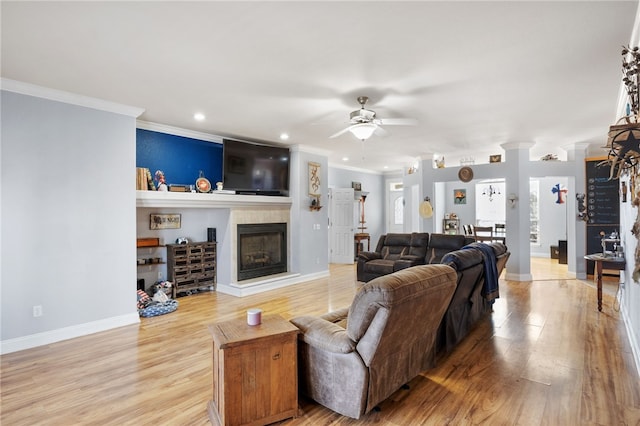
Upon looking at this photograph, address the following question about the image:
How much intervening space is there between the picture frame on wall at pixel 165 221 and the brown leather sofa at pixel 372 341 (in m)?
3.78

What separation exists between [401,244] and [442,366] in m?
3.89

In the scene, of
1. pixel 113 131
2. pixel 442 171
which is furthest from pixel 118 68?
pixel 442 171

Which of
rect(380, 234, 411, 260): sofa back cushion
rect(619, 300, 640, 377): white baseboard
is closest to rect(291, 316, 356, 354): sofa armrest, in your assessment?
rect(619, 300, 640, 377): white baseboard

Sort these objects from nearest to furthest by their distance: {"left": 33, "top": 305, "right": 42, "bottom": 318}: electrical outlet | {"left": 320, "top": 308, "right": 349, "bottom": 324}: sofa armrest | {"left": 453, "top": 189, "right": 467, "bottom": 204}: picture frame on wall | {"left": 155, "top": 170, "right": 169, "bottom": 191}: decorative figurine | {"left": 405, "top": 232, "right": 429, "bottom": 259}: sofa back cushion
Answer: {"left": 320, "top": 308, "right": 349, "bottom": 324}: sofa armrest
{"left": 33, "top": 305, "right": 42, "bottom": 318}: electrical outlet
{"left": 155, "top": 170, "right": 169, "bottom": 191}: decorative figurine
{"left": 405, "top": 232, "right": 429, "bottom": 259}: sofa back cushion
{"left": 453, "top": 189, "right": 467, "bottom": 204}: picture frame on wall

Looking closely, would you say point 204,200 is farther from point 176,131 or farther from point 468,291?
point 468,291

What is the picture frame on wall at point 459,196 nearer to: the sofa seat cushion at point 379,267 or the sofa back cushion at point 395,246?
the sofa back cushion at point 395,246

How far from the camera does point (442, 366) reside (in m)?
2.97

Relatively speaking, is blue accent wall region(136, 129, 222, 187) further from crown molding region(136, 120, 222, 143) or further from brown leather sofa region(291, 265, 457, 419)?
brown leather sofa region(291, 265, 457, 419)

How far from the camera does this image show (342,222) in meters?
8.99

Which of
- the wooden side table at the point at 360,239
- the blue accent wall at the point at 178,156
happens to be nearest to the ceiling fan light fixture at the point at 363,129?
the blue accent wall at the point at 178,156

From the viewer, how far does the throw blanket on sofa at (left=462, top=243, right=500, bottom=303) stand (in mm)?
3777

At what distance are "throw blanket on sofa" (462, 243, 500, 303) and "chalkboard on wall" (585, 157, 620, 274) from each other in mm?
4345

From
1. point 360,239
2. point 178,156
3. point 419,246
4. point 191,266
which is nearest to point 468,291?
point 419,246

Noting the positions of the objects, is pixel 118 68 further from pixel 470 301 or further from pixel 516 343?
pixel 516 343
